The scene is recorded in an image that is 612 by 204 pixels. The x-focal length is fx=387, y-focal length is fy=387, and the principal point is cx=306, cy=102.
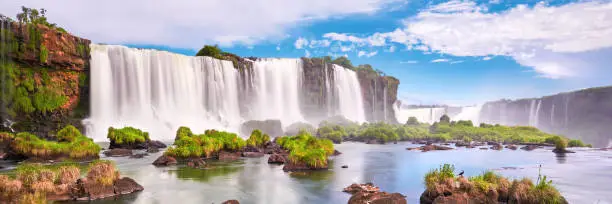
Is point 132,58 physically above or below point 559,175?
above

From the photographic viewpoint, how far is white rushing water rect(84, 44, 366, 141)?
49844 mm

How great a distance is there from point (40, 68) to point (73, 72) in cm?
373

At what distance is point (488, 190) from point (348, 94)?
78.0m

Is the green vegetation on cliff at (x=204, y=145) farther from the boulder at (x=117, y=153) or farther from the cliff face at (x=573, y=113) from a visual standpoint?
the cliff face at (x=573, y=113)

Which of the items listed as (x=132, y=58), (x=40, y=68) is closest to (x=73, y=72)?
(x=40, y=68)

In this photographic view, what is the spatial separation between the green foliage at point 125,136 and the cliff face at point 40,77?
1430 cm

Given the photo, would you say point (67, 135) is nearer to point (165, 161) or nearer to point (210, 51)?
point (165, 161)

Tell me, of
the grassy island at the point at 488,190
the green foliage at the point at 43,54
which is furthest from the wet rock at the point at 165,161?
the green foliage at the point at 43,54

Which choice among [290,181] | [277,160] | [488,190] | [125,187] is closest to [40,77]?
[277,160]

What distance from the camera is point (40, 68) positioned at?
4372cm

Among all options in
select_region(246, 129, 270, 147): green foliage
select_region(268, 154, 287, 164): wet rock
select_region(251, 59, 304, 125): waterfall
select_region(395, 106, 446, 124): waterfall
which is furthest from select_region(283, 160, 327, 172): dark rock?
Answer: select_region(395, 106, 446, 124): waterfall

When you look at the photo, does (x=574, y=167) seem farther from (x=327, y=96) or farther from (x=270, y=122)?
(x=327, y=96)

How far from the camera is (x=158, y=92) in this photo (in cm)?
5459

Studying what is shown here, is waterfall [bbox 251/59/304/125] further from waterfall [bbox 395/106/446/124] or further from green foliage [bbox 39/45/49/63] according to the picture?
waterfall [bbox 395/106/446/124]
